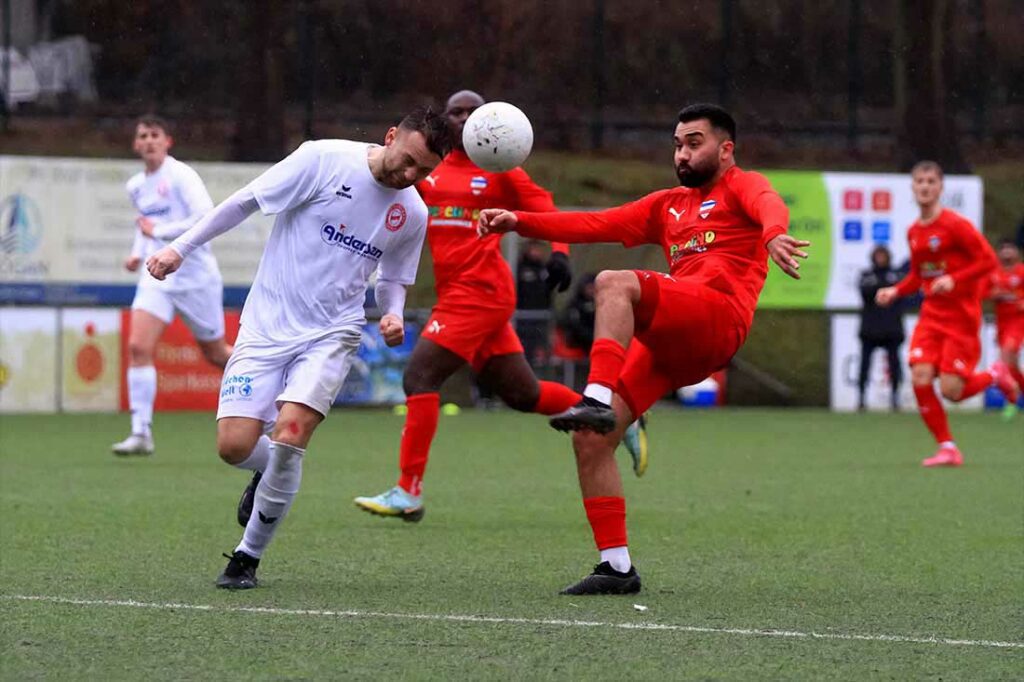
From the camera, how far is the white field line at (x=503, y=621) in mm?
6410

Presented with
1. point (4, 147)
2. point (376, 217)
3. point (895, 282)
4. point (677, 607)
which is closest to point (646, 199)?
point (376, 217)

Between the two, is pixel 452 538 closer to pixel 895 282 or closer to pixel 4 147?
pixel 895 282

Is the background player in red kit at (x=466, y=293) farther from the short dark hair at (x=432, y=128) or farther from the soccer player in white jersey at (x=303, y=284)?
the short dark hair at (x=432, y=128)

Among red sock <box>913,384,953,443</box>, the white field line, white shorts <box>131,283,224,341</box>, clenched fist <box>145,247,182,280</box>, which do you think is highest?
clenched fist <box>145,247,182,280</box>

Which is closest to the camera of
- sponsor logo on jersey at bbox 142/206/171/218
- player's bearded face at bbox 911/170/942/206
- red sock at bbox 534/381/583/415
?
red sock at bbox 534/381/583/415

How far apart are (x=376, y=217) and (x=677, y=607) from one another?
2.00m

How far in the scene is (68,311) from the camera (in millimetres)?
22656

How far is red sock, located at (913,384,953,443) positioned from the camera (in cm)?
1489

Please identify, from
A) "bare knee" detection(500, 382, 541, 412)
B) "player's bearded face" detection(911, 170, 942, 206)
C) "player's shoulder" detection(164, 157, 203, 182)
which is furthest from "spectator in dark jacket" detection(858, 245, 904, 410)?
"bare knee" detection(500, 382, 541, 412)

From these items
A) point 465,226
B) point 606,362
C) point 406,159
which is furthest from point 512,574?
point 465,226

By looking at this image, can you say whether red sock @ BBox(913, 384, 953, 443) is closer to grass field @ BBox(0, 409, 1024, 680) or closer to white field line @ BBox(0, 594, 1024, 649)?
grass field @ BBox(0, 409, 1024, 680)

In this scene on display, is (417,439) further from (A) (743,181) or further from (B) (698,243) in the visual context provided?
(A) (743,181)

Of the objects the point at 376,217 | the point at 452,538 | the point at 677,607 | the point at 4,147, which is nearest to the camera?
the point at 677,607

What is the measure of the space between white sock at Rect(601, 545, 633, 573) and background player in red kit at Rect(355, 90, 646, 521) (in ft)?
9.40
